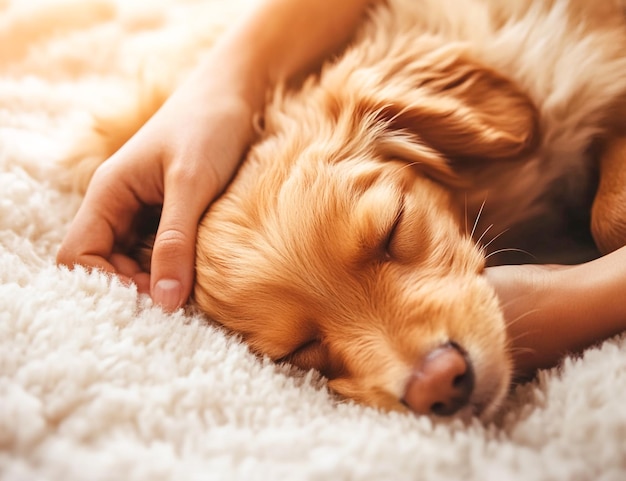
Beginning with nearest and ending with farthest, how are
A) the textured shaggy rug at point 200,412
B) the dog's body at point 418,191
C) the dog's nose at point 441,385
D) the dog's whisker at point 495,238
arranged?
the textured shaggy rug at point 200,412
the dog's nose at point 441,385
the dog's body at point 418,191
the dog's whisker at point 495,238

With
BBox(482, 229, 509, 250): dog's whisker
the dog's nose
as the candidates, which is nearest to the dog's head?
the dog's nose

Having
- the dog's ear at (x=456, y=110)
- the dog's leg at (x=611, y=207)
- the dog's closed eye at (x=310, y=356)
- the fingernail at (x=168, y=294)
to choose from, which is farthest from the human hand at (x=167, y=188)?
the dog's leg at (x=611, y=207)

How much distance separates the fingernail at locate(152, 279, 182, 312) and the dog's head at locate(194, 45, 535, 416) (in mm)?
60

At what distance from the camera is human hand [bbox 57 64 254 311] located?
1.32 m

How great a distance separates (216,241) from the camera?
1.34 m

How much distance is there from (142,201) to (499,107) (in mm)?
865

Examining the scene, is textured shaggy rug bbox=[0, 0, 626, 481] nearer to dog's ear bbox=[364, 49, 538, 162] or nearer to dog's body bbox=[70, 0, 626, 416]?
dog's body bbox=[70, 0, 626, 416]

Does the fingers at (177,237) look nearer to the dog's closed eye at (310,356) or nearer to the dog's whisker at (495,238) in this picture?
the dog's closed eye at (310,356)

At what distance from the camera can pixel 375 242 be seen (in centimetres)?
127

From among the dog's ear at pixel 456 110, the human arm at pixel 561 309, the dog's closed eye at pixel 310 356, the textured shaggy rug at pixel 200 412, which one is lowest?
the dog's closed eye at pixel 310 356

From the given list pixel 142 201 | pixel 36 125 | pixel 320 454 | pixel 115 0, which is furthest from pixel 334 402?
pixel 115 0

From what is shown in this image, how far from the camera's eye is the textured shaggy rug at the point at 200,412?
0.87 meters

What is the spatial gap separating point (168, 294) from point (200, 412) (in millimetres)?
350

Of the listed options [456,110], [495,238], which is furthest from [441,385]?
[456,110]
